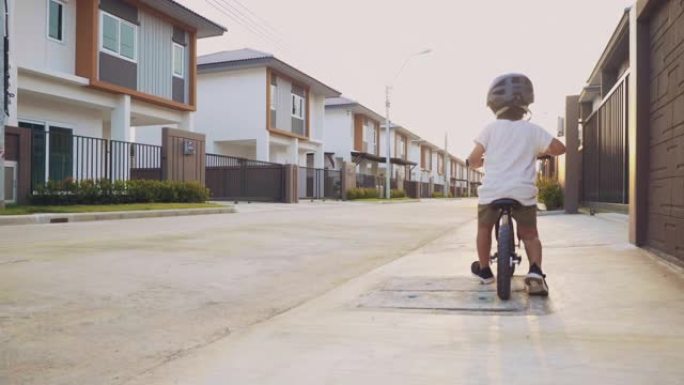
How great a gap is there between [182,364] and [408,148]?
6321 centimetres

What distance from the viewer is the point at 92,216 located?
1285 cm

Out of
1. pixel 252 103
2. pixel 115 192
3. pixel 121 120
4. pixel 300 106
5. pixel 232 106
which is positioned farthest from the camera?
pixel 300 106

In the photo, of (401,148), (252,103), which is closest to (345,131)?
(252,103)

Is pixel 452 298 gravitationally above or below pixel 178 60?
below

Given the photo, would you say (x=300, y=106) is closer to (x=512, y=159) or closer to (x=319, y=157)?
(x=319, y=157)

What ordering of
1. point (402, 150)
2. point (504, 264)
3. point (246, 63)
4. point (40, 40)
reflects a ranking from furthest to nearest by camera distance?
1. point (402, 150)
2. point (246, 63)
3. point (40, 40)
4. point (504, 264)

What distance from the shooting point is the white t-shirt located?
4.06 m

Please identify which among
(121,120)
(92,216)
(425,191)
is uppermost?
(121,120)

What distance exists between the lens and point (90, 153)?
16938mm

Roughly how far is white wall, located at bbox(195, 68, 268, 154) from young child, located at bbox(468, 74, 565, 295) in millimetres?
25669

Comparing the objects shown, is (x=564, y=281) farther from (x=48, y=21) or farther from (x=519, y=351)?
(x=48, y=21)

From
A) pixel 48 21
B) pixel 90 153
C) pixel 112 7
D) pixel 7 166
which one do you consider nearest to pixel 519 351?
pixel 7 166

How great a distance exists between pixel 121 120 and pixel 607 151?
598 inches

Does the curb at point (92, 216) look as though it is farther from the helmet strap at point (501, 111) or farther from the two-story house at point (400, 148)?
the two-story house at point (400, 148)
